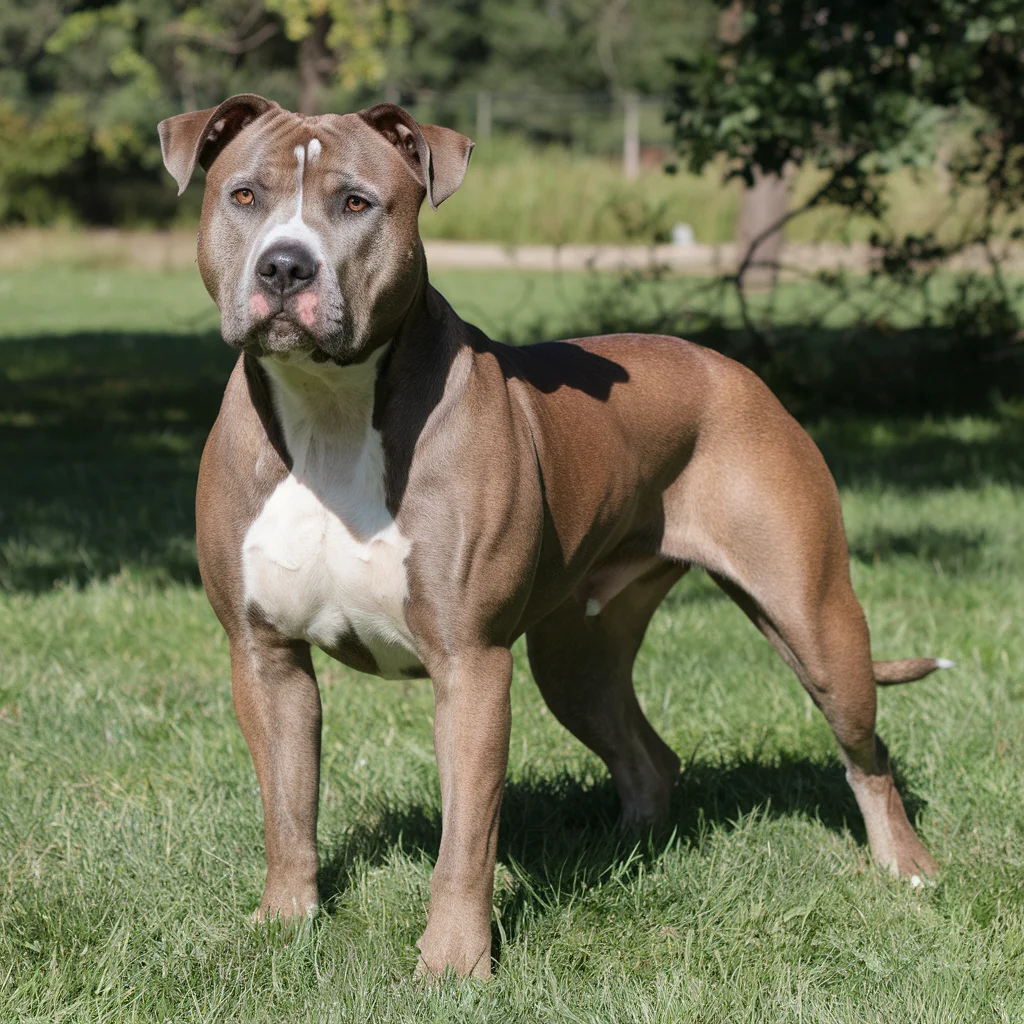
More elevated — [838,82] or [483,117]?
[838,82]

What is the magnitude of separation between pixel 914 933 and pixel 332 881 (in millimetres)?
1412

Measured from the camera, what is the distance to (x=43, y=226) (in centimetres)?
3059

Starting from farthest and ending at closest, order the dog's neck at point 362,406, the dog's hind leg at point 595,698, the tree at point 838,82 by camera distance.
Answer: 1. the tree at point 838,82
2. the dog's hind leg at point 595,698
3. the dog's neck at point 362,406

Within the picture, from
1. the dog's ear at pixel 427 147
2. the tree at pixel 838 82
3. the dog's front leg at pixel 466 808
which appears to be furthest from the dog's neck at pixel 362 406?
the tree at pixel 838 82

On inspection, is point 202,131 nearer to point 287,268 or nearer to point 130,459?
point 287,268

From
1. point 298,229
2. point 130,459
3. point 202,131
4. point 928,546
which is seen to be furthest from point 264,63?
point 298,229

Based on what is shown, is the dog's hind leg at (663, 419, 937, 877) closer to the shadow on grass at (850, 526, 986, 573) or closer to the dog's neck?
the dog's neck

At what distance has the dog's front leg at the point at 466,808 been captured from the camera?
9.67ft

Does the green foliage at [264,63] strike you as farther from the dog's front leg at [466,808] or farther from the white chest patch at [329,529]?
the dog's front leg at [466,808]

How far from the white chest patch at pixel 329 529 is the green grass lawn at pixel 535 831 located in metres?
0.74

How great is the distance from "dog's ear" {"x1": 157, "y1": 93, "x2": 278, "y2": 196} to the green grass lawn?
1670 millimetres

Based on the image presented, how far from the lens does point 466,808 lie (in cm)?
294

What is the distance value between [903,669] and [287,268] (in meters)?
2.27

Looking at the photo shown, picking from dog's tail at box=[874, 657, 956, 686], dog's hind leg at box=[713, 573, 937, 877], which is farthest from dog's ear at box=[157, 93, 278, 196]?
dog's tail at box=[874, 657, 956, 686]
